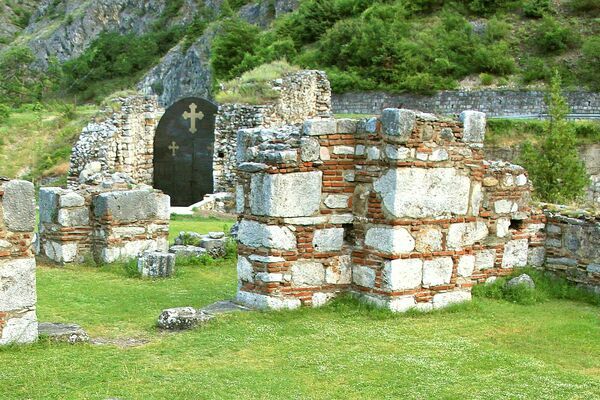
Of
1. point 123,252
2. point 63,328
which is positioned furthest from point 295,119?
point 63,328

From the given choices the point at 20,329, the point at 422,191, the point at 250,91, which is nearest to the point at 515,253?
the point at 422,191

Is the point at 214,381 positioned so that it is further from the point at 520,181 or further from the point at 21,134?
the point at 21,134

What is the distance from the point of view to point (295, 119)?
86.6ft

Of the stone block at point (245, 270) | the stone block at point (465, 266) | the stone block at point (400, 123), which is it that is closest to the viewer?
the stone block at point (400, 123)

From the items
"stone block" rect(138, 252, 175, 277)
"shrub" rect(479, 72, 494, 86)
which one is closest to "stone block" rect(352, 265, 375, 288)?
"stone block" rect(138, 252, 175, 277)

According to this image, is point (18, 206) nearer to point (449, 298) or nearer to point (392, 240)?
point (392, 240)

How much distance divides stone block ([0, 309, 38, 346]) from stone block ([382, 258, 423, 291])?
13.0 ft

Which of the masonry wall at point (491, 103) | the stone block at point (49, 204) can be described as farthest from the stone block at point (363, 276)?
the masonry wall at point (491, 103)

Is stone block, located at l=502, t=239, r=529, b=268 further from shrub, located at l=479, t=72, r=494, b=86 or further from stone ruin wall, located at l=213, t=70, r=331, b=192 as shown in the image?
shrub, located at l=479, t=72, r=494, b=86

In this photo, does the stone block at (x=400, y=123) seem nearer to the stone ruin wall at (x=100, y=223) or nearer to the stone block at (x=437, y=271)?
the stone block at (x=437, y=271)

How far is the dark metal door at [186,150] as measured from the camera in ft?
85.5

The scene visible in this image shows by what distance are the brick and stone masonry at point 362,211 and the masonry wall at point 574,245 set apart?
5.83 feet

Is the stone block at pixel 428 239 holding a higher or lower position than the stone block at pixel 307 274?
higher

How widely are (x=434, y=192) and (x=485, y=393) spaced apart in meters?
3.36
